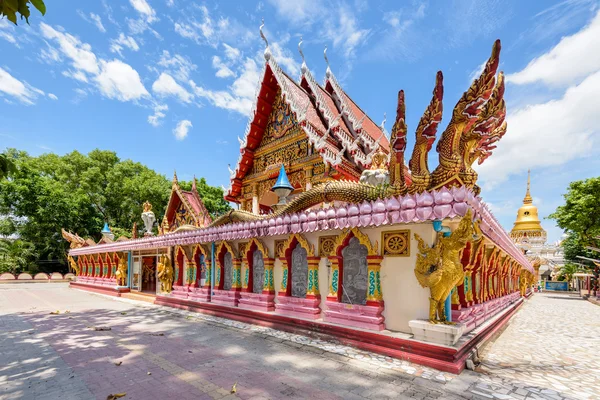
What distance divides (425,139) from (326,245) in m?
3.25

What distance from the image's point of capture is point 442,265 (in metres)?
5.23

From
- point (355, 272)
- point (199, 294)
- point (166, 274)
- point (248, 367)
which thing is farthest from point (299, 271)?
point (166, 274)

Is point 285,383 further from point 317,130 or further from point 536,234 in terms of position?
point 536,234

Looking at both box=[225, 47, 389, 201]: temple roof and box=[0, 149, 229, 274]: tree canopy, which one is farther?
box=[0, 149, 229, 274]: tree canopy

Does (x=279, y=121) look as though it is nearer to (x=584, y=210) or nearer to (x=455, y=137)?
(x=455, y=137)

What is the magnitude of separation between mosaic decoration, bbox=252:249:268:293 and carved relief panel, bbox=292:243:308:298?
129cm

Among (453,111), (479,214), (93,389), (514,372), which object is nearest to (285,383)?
(93,389)

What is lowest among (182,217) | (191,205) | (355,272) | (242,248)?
(355,272)

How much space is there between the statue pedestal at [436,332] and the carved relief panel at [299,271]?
311 cm

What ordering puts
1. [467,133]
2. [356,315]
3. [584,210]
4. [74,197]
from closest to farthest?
[467,133]
[356,315]
[584,210]
[74,197]

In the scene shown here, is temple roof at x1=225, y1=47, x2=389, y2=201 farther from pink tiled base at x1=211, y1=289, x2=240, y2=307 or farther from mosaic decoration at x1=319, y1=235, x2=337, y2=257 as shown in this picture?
pink tiled base at x1=211, y1=289, x2=240, y2=307

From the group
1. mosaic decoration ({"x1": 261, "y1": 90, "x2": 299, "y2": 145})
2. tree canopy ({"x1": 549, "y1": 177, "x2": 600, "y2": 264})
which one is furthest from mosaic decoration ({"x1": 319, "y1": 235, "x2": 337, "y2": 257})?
tree canopy ({"x1": 549, "y1": 177, "x2": 600, "y2": 264})

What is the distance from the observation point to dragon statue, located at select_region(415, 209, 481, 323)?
5.04 m

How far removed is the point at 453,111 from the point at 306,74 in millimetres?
8192
